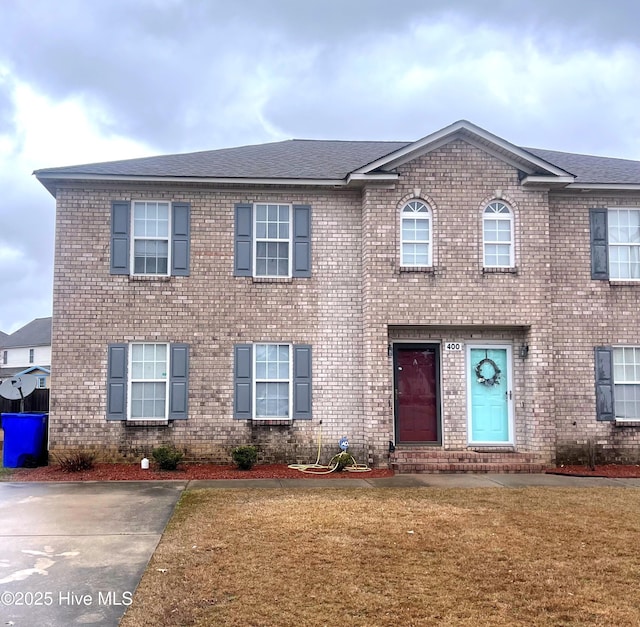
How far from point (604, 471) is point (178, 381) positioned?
8.54 meters

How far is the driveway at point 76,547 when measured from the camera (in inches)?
194

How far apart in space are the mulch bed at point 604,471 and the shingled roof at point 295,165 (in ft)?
19.2

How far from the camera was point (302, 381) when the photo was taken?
42.0 feet

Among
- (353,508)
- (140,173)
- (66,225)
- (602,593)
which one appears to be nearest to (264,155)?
(140,173)

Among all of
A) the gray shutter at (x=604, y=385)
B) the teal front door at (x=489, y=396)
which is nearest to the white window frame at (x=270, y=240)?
the teal front door at (x=489, y=396)

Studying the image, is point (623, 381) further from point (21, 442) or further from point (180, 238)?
point (21, 442)

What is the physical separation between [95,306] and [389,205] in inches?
247

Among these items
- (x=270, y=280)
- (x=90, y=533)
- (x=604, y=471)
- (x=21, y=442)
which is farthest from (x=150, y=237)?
(x=604, y=471)

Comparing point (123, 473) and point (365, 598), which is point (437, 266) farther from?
point (365, 598)

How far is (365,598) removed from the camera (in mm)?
5117

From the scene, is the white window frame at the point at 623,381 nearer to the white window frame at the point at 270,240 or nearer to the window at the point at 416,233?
the window at the point at 416,233

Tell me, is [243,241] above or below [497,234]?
below

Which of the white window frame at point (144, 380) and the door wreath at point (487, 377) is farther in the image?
the door wreath at point (487, 377)

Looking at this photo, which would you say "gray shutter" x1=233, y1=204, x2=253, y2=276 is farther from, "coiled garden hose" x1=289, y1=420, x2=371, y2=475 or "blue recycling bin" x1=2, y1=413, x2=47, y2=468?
"blue recycling bin" x1=2, y1=413, x2=47, y2=468
